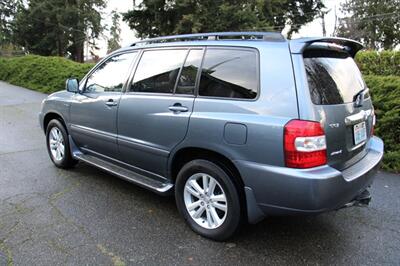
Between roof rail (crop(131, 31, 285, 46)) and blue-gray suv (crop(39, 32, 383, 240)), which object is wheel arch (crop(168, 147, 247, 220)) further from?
roof rail (crop(131, 31, 285, 46))

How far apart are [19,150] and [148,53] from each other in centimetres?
357

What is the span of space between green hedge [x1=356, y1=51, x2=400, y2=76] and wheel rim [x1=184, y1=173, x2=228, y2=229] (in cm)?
564

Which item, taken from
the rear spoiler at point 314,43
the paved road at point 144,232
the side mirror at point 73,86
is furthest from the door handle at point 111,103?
the rear spoiler at point 314,43

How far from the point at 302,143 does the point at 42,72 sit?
14.3 meters

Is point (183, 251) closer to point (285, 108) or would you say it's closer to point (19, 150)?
point (285, 108)

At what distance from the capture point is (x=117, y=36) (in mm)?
44875

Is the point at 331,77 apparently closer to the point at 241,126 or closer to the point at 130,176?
the point at 241,126

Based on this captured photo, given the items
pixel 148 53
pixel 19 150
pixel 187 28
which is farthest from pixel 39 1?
pixel 148 53

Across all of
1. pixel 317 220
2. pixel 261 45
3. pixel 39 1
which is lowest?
pixel 317 220

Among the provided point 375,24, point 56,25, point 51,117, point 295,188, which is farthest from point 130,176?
point 375,24

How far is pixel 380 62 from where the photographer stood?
745 cm

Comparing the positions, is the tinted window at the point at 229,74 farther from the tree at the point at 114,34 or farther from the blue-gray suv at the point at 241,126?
the tree at the point at 114,34

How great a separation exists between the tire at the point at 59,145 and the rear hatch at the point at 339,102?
11.3 ft

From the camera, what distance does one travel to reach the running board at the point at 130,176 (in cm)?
364
